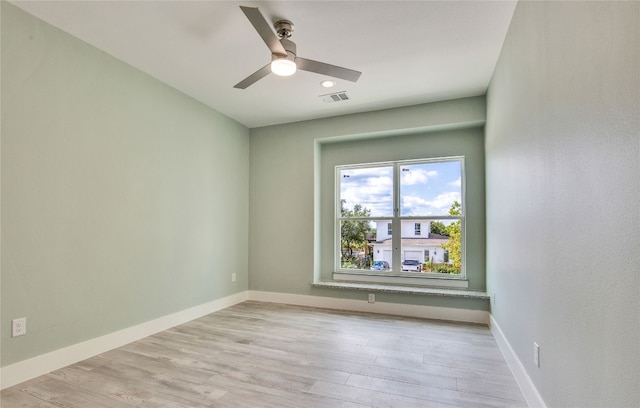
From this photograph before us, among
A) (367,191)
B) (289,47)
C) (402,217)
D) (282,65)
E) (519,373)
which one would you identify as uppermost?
(289,47)

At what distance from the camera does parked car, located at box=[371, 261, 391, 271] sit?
458 cm

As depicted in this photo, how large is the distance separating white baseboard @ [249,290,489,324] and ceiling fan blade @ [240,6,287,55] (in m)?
3.33

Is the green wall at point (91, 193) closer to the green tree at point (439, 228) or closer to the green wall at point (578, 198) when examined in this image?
the green tree at point (439, 228)

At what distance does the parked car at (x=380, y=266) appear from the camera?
15.0ft

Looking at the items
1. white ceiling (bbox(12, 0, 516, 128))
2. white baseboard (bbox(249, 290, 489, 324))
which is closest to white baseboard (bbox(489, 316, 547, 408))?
white baseboard (bbox(249, 290, 489, 324))

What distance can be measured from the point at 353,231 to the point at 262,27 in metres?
3.31

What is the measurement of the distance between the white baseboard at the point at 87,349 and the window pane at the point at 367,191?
2.52 meters

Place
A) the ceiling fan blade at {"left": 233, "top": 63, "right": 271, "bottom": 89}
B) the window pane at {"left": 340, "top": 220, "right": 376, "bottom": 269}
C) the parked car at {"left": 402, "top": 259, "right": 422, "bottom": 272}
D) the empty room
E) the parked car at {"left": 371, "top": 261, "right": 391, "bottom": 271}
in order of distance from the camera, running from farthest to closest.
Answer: the window pane at {"left": 340, "top": 220, "right": 376, "bottom": 269} < the parked car at {"left": 371, "top": 261, "right": 391, "bottom": 271} < the parked car at {"left": 402, "top": 259, "right": 422, "bottom": 272} < the ceiling fan blade at {"left": 233, "top": 63, "right": 271, "bottom": 89} < the empty room

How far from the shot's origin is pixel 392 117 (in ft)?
14.1

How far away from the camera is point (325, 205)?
4.94 meters

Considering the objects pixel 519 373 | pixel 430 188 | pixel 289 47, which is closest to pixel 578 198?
pixel 519 373

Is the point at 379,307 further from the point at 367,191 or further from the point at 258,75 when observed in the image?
the point at 258,75

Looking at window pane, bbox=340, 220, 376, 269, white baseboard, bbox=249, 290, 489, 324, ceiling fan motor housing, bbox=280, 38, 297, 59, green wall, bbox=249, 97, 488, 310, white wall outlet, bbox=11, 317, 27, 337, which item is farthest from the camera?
window pane, bbox=340, 220, 376, 269

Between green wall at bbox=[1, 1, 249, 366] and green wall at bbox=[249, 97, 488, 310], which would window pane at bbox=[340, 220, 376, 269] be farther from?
green wall at bbox=[1, 1, 249, 366]
